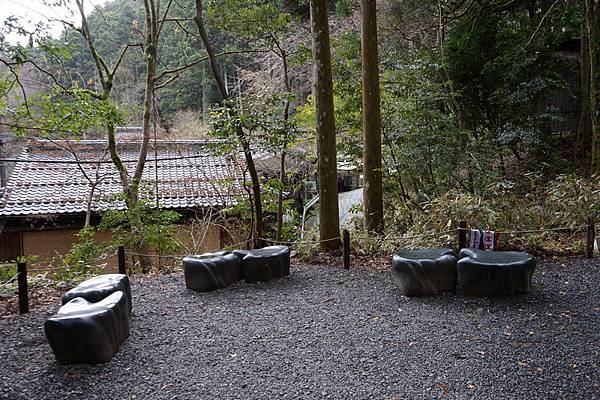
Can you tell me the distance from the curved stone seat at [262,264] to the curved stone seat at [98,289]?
4.86 ft

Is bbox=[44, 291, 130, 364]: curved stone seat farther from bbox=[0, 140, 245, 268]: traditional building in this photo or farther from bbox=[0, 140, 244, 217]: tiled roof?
bbox=[0, 140, 245, 268]: traditional building

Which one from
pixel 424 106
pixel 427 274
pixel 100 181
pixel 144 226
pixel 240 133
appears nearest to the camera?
pixel 427 274

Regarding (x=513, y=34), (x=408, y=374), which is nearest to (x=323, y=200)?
(x=408, y=374)

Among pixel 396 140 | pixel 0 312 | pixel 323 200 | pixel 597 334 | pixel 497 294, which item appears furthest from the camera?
pixel 396 140

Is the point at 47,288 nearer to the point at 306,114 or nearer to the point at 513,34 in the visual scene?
the point at 306,114

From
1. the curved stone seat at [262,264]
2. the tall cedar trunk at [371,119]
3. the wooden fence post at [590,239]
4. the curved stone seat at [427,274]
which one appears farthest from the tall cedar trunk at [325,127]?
the wooden fence post at [590,239]

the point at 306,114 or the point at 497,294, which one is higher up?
the point at 306,114

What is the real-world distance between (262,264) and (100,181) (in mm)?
4703

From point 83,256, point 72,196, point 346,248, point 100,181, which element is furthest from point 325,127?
point 72,196

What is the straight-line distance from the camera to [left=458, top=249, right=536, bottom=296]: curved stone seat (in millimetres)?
4266

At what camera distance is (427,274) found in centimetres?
455

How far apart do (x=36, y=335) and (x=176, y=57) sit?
14.1m

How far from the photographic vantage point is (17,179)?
9797 millimetres

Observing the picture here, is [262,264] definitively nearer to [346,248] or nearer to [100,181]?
[346,248]
